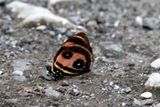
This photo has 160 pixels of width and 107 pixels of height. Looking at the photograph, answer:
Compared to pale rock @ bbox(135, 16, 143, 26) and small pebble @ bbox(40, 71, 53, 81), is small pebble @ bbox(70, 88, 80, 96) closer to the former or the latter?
small pebble @ bbox(40, 71, 53, 81)

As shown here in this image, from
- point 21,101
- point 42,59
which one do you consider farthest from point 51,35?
point 21,101

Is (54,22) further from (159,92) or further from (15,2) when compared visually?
(159,92)

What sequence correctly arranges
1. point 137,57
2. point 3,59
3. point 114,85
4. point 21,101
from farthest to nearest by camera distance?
point 137,57, point 3,59, point 114,85, point 21,101

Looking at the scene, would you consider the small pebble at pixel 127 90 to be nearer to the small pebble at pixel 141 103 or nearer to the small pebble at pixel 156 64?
the small pebble at pixel 141 103

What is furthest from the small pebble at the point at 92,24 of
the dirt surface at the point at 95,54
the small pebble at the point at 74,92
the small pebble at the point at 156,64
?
the small pebble at the point at 74,92

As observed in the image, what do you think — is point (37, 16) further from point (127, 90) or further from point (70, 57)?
point (127, 90)

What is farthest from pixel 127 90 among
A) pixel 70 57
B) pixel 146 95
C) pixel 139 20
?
pixel 139 20

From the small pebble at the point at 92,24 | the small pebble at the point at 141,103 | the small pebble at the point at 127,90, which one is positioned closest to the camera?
the small pebble at the point at 141,103
